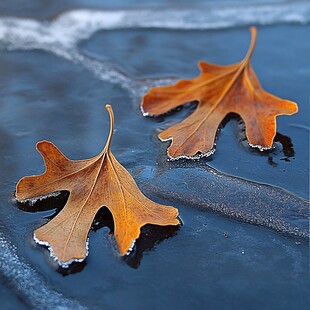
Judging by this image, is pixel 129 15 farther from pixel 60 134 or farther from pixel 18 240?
pixel 18 240

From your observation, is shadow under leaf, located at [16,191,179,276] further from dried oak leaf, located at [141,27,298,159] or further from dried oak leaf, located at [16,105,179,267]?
dried oak leaf, located at [141,27,298,159]

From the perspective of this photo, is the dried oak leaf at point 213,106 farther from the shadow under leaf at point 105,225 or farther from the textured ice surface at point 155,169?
the shadow under leaf at point 105,225

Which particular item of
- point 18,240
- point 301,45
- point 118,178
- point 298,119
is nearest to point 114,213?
point 118,178

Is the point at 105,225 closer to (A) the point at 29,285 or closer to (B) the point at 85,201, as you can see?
(B) the point at 85,201

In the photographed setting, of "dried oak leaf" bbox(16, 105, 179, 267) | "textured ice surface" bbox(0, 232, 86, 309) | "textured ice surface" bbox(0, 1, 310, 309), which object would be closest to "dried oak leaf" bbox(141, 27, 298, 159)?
"textured ice surface" bbox(0, 1, 310, 309)

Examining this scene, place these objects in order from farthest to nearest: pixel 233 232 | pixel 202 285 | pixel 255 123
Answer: pixel 255 123, pixel 233 232, pixel 202 285

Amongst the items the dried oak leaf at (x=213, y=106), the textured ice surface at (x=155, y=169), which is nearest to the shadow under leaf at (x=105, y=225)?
the textured ice surface at (x=155, y=169)
